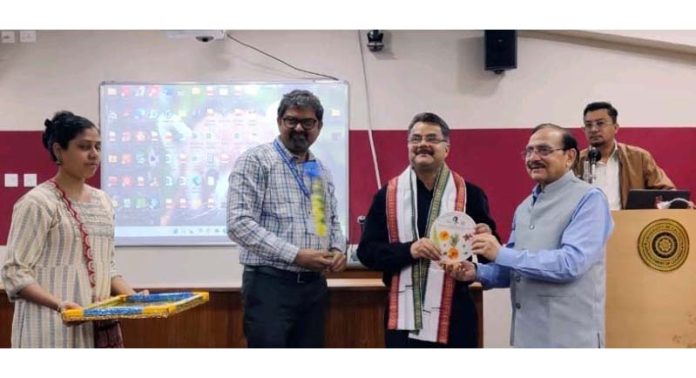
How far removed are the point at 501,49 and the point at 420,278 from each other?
3.05m

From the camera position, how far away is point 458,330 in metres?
2.64

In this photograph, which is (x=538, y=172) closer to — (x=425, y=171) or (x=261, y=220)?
(x=425, y=171)

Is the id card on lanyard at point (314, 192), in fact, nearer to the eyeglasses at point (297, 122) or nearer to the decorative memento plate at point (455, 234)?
the eyeglasses at point (297, 122)

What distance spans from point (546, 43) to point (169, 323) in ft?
11.9

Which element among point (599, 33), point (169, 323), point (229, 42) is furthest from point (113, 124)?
point (599, 33)

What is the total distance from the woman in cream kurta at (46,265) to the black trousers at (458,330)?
116cm

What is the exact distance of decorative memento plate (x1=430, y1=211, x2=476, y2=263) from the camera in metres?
2.50

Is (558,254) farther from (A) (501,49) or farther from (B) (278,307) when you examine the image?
(A) (501,49)

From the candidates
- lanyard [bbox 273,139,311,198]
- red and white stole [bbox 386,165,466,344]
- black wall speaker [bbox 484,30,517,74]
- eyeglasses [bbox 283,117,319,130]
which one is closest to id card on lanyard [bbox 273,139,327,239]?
lanyard [bbox 273,139,311,198]

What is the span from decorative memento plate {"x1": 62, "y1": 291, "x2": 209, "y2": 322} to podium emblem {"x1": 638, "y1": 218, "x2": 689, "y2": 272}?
5.64ft

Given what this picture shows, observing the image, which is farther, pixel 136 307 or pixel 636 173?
pixel 636 173

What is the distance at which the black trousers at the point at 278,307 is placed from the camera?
2.66m

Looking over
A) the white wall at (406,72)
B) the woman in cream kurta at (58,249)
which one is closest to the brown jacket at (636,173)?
the white wall at (406,72)

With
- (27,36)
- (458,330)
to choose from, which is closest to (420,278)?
(458,330)
